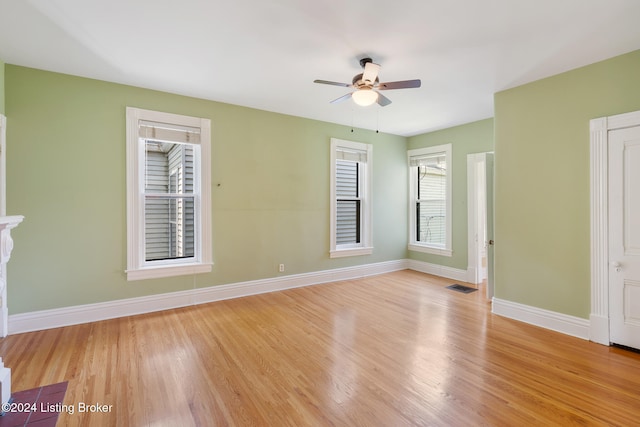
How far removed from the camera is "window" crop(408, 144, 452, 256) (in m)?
5.68

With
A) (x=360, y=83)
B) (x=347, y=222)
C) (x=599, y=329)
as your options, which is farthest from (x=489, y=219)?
(x=360, y=83)

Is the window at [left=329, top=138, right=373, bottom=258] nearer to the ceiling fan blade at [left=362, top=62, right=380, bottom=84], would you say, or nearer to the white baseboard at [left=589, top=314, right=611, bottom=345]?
the ceiling fan blade at [left=362, top=62, right=380, bottom=84]

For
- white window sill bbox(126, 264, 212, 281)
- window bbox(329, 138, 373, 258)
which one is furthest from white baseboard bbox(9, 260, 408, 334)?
window bbox(329, 138, 373, 258)

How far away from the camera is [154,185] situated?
13.0 feet

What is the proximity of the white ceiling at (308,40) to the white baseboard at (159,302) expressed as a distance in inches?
104

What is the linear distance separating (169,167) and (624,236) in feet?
17.6

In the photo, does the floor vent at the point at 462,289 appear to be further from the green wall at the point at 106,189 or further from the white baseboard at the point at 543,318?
the green wall at the point at 106,189

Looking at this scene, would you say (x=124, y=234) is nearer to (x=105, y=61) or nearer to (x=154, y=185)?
(x=154, y=185)

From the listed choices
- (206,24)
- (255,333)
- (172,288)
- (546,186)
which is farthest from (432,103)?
(172,288)

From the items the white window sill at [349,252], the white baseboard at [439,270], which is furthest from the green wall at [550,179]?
the white window sill at [349,252]

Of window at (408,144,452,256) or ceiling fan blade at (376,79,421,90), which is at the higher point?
ceiling fan blade at (376,79,421,90)

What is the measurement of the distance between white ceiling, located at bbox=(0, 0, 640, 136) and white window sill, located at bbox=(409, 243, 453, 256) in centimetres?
289

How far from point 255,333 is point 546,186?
12.0ft

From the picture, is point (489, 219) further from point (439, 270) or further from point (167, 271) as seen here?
point (167, 271)
